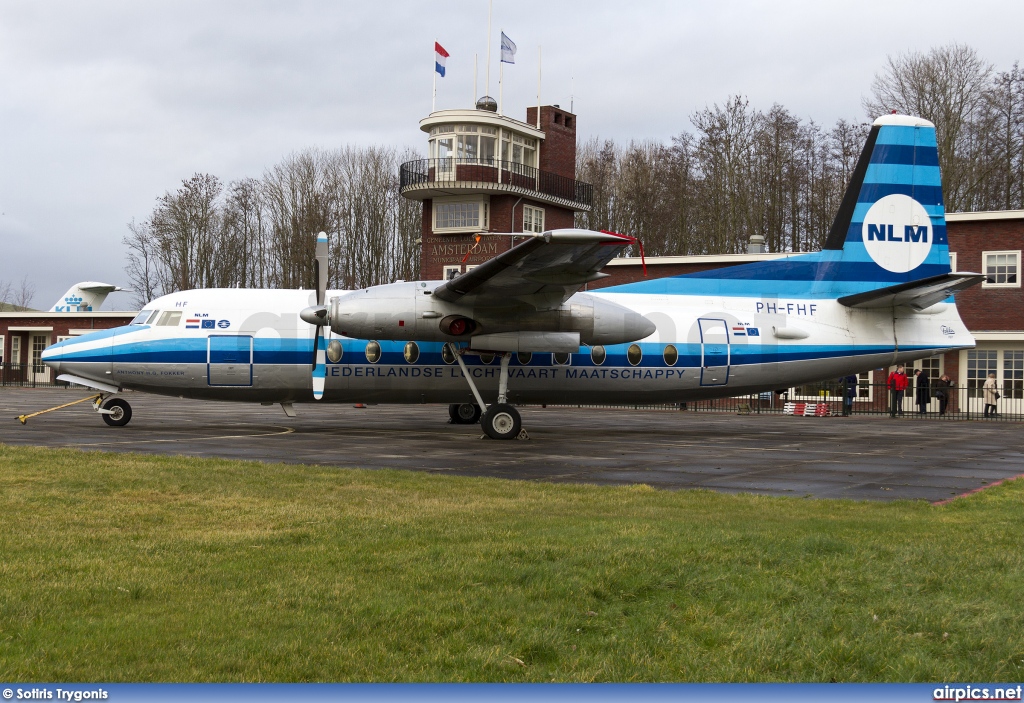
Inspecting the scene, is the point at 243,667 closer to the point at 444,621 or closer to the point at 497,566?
the point at 444,621

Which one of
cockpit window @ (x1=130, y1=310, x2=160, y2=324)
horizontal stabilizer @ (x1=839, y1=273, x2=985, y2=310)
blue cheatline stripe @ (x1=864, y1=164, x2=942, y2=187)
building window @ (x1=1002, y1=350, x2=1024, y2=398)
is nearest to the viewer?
horizontal stabilizer @ (x1=839, y1=273, x2=985, y2=310)

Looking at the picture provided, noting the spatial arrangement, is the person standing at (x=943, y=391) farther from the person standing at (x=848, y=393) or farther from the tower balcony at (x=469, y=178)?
the tower balcony at (x=469, y=178)

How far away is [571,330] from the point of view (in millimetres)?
17875

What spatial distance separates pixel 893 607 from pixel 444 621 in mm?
2784

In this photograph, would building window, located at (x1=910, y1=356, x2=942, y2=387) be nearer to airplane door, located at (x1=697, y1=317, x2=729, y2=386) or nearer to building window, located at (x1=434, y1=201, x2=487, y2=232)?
airplane door, located at (x1=697, y1=317, x2=729, y2=386)

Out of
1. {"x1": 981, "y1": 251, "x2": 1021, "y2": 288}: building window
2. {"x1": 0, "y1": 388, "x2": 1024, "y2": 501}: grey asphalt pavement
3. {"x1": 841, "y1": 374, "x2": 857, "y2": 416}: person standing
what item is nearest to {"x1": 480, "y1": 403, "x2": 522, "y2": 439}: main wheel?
{"x1": 0, "y1": 388, "x2": 1024, "y2": 501}: grey asphalt pavement

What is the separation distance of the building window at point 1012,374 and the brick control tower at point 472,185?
23.2 meters

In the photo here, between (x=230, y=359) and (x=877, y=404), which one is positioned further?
(x=877, y=404)

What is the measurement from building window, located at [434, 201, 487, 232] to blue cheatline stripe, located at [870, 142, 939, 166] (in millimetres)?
28553

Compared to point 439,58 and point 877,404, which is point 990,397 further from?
point 439,58

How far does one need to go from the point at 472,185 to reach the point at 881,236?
28.5 m

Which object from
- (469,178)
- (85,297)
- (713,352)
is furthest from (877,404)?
(85,297)

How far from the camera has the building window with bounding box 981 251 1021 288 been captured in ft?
114

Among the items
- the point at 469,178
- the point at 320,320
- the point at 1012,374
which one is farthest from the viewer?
the point at 469,178
